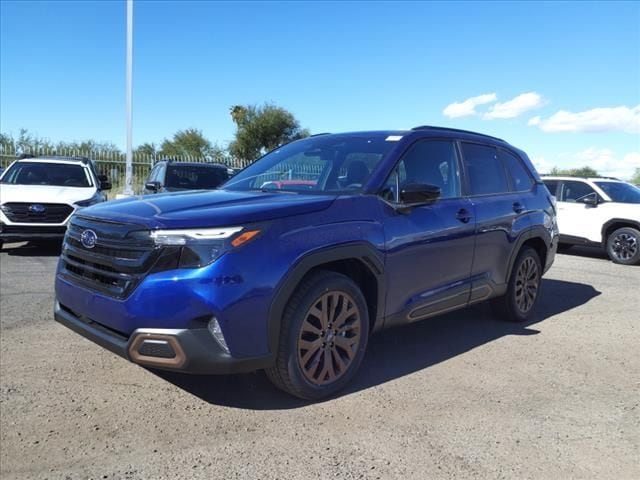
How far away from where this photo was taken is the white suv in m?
10.5

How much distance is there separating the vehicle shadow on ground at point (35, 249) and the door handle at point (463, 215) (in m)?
7.67

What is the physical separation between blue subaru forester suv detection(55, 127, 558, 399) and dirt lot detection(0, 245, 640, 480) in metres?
0.39

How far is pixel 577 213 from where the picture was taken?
11.1 m

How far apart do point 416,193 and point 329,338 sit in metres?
1.19

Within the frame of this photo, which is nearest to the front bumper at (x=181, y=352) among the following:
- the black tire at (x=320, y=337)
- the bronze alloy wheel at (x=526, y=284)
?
the black tire at (x=320, y=337)

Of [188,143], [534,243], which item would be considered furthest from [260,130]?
[534,243]

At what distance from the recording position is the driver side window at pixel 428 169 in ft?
13.1

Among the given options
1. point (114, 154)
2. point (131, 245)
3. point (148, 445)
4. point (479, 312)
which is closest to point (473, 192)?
point (479, 312)

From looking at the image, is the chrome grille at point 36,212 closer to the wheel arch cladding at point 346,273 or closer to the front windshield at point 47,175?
the front windshield at point 47,175

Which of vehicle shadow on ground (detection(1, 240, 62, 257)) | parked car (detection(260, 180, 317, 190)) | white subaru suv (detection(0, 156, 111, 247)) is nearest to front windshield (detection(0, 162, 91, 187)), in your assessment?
white subaru suv (detection(0, 156, 111, 247))

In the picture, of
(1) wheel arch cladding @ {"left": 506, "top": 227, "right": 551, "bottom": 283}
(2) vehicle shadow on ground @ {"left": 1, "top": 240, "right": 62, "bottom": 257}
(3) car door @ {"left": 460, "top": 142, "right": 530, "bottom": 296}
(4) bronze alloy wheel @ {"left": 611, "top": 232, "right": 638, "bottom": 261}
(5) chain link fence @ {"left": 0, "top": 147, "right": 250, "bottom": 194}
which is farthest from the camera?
(5) chain link fence @ {"left": 0, "top": 147, "right": 250, "bottom": 194}

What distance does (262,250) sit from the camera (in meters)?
3.02

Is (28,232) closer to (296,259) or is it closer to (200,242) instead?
(200,242)

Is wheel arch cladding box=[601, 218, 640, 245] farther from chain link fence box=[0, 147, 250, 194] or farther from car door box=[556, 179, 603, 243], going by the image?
chain link fence box=[0, 147, 250, 194]
